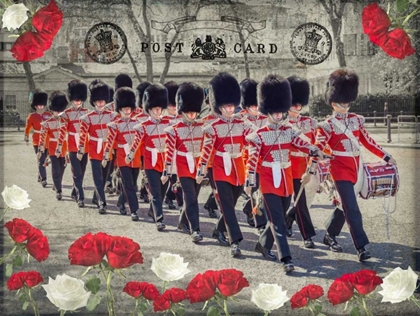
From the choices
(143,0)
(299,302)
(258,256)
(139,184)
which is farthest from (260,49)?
(139,184)

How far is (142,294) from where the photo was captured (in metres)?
3.23

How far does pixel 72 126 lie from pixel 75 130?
75 mm

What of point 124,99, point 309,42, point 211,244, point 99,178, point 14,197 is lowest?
point 211,244

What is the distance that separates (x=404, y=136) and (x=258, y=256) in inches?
62.7

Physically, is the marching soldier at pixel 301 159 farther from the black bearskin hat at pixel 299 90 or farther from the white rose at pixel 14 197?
the white rose at pixel 14 197

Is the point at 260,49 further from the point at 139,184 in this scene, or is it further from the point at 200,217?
the point at 139,184

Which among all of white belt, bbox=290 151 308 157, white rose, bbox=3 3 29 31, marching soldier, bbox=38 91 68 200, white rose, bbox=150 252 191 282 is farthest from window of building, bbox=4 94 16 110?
white belt, bbox=290 151 308 157

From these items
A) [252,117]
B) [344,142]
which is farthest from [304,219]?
[252,117]

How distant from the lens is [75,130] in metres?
7.43

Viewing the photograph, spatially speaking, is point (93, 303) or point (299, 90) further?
point (299, 90)

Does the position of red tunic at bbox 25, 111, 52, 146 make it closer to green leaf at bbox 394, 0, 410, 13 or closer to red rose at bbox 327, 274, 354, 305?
red rose at bbox 327, 274, 354, 305

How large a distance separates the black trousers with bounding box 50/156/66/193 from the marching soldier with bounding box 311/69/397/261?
261 centimetres

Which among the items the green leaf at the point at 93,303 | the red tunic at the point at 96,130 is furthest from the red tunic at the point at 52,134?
the green leaf at the point at 93,303

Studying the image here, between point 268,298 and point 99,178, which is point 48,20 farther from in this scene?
point 99,178
